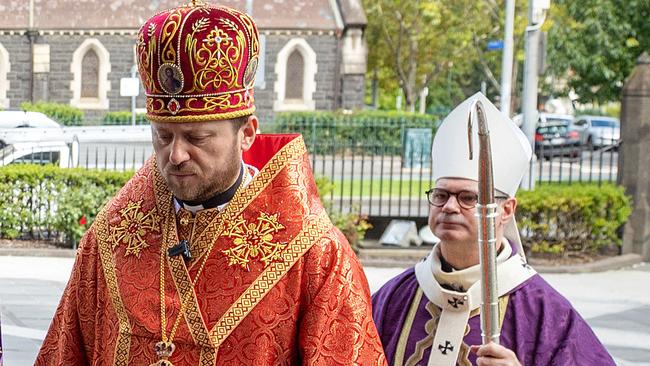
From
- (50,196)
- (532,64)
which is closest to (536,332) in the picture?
(50,196)

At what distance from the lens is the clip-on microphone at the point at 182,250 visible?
3408 mm

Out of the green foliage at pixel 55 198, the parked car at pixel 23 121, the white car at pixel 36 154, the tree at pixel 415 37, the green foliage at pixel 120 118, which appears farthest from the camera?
the tree at pixel 415 37

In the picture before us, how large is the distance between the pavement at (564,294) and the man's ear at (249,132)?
5.43 meters

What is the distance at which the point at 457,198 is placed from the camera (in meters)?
4.08

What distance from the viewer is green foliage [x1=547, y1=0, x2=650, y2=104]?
25.3 m

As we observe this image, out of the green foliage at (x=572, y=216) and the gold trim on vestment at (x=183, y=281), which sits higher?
the gold trim on vestment at (x=183, y=281)

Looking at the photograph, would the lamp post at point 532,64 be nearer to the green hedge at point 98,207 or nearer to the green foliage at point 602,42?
the green hedge at point 98,207

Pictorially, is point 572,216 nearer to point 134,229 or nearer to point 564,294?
point 564,294

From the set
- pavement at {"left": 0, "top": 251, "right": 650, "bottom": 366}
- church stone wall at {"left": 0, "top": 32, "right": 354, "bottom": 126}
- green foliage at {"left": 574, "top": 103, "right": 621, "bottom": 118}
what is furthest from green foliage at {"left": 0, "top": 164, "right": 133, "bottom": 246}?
green foliage at {"left": 574, "top": 103, "right": 621, "bottom": 118}

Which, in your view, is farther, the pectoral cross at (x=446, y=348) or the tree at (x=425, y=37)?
the tree at (x=425, y=37)

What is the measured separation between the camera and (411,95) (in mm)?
42969

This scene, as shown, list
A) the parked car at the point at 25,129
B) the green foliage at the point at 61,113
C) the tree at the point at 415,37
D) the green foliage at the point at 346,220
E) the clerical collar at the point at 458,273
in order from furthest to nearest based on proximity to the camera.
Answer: the tree at the point at 415,37 → the green foliage at the point at 61,113 → the parked car at the point at 25,129 → the green foliage at the point at 346,220 → the clerical collar at the point at 458,273

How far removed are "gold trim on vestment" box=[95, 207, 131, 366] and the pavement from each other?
509 cm

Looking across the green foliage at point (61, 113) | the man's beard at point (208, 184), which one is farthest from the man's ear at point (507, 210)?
the green foliage at point (61, 113)
